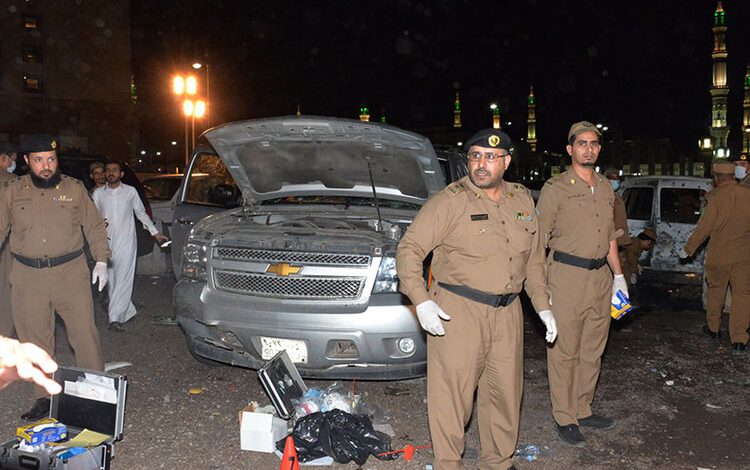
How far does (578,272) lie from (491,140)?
140cm

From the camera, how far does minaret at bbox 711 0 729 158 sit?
394ft

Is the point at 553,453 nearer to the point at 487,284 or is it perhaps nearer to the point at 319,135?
the point at 487,284

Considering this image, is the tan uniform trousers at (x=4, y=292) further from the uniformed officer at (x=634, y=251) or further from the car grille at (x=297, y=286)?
the uniformed officer at (x=634, y=251)

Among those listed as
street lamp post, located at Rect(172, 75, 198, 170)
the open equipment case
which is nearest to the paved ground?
the open equipment case

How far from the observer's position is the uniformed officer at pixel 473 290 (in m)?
3.72

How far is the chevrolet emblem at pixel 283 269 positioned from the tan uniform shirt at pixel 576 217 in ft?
5.73

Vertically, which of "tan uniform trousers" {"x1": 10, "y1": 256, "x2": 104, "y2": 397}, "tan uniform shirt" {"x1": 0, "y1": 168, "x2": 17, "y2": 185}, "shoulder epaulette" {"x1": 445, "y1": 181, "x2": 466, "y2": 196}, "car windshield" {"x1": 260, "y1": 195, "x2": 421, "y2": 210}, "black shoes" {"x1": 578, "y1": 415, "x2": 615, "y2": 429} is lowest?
"black shoes" {"x1": 578, "y1": 415, "x2": 615, "y2": 429}

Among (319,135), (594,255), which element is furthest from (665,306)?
(319,135)

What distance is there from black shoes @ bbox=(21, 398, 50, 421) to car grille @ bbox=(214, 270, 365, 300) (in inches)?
58.5

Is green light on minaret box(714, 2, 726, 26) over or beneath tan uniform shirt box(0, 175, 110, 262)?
over

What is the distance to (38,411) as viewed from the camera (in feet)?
16.0

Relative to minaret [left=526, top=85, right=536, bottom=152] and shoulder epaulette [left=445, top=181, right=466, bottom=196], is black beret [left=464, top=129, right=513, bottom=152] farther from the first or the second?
minaret [left=526, top=85, right=536, bottom=152]

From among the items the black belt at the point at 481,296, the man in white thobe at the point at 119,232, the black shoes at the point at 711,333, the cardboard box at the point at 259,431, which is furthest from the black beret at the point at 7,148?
the black shoes at the point at 711,333

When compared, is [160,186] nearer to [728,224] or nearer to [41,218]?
[41,218]
